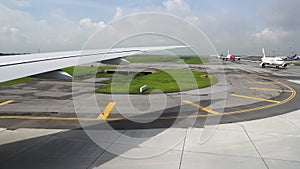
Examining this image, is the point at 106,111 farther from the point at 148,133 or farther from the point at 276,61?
the point at 276,61

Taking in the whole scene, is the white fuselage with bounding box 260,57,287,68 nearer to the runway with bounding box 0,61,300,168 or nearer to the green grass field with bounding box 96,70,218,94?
the green grass field with bounding box 96,70,218,94

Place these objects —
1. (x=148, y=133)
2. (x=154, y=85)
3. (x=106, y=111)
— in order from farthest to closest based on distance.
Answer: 1. (x=154, y=85)
2. (x=106, y=111)
3. (x=148, y=133)

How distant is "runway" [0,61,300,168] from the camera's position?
5.02m

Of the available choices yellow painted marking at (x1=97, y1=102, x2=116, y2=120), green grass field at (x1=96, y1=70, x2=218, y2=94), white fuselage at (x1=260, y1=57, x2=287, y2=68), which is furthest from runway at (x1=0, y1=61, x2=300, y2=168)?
white fuselage at (x1=260, y1=57, x2=287, y2=68)

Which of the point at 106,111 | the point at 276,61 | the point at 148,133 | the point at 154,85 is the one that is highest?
the point at 276,61

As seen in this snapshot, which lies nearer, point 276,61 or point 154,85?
point 154,85

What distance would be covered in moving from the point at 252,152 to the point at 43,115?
24.4 feet

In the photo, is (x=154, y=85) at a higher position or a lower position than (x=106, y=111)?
higher

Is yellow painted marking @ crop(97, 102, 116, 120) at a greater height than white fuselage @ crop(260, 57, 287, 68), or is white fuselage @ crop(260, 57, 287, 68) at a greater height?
white fuselage @ crop(260, 57, 287, 68)

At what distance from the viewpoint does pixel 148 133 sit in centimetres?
673

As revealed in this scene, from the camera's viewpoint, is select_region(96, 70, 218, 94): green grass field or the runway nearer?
the runway


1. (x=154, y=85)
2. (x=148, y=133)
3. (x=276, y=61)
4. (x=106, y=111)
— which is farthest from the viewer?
(x=276, y=61)

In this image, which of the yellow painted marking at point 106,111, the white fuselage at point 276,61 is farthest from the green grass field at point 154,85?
the white fuselage at point 276,61

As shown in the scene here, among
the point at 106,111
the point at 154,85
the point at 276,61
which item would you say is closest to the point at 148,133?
the point at 106,111
